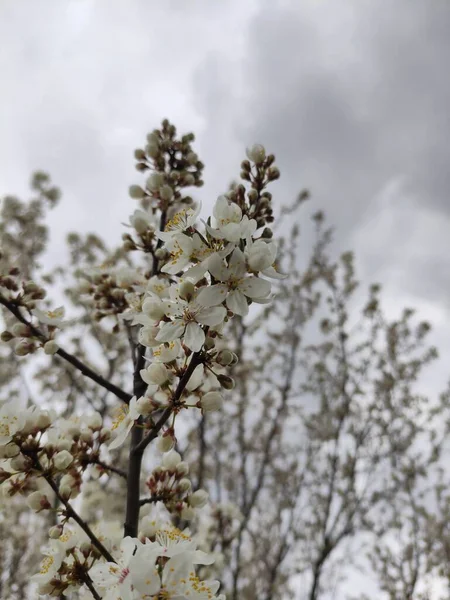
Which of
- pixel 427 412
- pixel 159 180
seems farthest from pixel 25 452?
pixel 427 412

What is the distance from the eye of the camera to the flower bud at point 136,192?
9.53 ft

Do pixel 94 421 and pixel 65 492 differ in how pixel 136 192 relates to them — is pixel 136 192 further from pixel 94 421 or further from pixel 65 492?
pixel 65 492

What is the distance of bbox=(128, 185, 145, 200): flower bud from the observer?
2.91 meters

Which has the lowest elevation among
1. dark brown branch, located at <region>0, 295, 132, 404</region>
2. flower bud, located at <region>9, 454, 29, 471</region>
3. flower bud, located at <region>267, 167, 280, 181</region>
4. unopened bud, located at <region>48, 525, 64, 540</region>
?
unopened bud, located at <region>48, 525, 64, 540</region>

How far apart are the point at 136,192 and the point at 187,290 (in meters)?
1.58

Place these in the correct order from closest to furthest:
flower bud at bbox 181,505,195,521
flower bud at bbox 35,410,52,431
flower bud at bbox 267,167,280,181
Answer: flower bud at bbox 35,410,52,431 → flower bud at bbox 181,505,195,521 → flower bud at bbox 267,167,280,181

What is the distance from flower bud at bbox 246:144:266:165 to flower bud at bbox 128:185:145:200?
87 centimetres

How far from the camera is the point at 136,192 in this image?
2.92 meters

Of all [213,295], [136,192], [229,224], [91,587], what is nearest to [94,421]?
[91,587]

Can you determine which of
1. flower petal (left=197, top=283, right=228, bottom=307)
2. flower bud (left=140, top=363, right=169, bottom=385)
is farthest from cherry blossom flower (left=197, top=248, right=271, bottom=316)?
flower bud (left=140, top=363, right=169, bottom=385)

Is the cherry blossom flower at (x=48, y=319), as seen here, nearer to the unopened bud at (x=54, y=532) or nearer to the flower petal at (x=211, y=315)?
the unopened bud at (x=54, y=532)

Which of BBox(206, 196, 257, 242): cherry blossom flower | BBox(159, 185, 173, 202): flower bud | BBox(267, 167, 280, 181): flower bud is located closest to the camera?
BBox(206, 196, 257, 242): cherry blossom flower

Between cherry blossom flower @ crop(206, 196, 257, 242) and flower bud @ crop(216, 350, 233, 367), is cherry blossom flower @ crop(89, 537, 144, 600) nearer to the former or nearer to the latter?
flower bud @ crop(216, 350, 233, 367)

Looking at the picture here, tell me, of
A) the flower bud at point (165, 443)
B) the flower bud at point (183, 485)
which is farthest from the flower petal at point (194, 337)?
the flower bud at point (183, 485)
